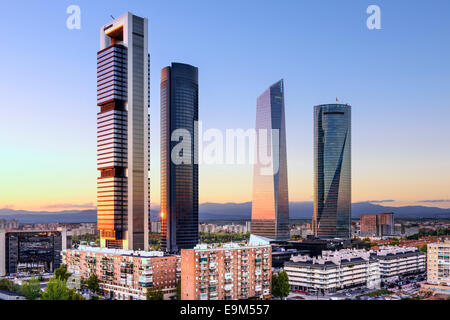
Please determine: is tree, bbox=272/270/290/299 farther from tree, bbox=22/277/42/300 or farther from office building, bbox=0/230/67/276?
office building, bbox=0/230/67/276

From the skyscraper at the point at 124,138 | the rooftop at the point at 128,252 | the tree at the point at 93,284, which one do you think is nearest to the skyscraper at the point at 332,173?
the skyscraper at the point at 124,138

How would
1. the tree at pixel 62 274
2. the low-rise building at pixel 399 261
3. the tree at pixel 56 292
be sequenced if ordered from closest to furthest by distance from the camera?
the tree at pixel 56 292 < the tree at pixel 62 274 < the low-rise building at pixel 399 261

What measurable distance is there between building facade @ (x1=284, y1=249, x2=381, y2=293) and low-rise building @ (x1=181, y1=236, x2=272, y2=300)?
2.92m

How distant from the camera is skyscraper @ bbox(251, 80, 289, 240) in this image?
138 ft

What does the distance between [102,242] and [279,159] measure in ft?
63.9

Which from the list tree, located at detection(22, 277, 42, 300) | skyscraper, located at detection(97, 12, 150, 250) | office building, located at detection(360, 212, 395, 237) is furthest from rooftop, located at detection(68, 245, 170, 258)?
office building, located at detection(360, 212, 395, 237)

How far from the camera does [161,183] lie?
1497 inches

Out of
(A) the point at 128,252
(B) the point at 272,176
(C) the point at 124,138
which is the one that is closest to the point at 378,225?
(B) the point at 272,176

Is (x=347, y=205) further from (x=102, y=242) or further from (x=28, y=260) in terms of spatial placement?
(x=28, y=260)

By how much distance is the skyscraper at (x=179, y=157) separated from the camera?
119 feet

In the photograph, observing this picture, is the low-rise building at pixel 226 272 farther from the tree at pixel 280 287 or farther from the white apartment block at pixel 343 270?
the white apartment block at pixel 343 270

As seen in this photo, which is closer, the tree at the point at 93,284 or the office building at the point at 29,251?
the tree at the point at 93,284

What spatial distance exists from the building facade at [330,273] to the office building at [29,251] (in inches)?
511

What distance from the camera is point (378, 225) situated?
200ft
